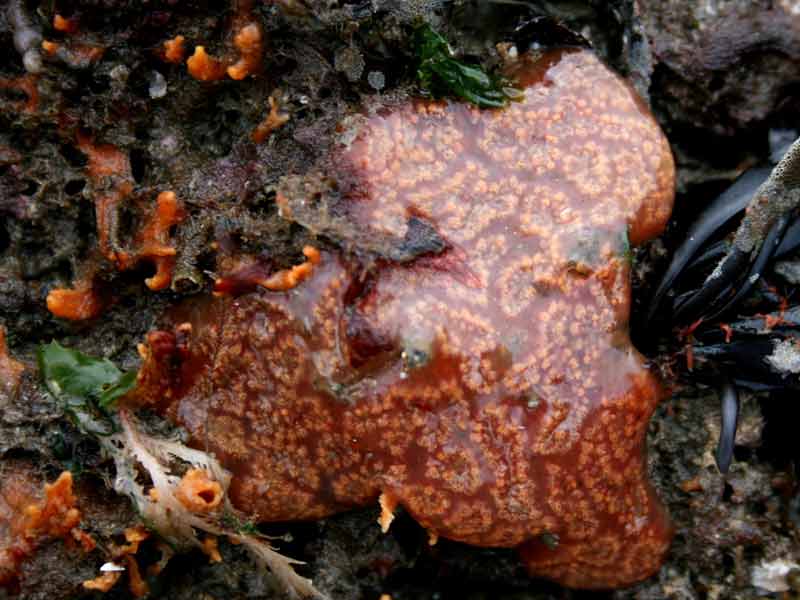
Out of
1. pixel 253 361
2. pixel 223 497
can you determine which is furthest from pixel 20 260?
pixel 223 497

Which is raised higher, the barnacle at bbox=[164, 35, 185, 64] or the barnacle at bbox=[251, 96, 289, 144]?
the barnacle at bbox=[164, 35, 185, 64]

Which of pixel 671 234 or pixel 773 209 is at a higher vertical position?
pixel 773 209

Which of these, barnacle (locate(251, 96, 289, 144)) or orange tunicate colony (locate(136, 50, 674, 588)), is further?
barnacle (locate(251, 96, 289, 144))

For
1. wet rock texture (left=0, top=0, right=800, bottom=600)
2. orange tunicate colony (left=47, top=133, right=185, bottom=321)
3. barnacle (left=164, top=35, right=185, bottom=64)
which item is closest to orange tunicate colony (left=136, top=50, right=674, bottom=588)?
wet rock texture (left=0, top=0, right=800, bottom=600)

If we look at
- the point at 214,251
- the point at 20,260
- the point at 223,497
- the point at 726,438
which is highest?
the point at 214,251

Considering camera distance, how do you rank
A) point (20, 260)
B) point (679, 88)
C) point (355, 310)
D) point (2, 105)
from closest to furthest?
point (355, 310) < point (2, 105) < point (20, 260) < point (679, 88)

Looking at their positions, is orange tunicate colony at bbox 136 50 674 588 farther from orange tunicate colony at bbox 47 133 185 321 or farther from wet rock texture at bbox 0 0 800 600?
orange tunicate colony at bbox 47 133 185 321

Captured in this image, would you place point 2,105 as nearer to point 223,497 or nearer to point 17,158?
point 17,158

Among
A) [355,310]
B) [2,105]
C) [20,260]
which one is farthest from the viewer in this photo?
[20,260]
